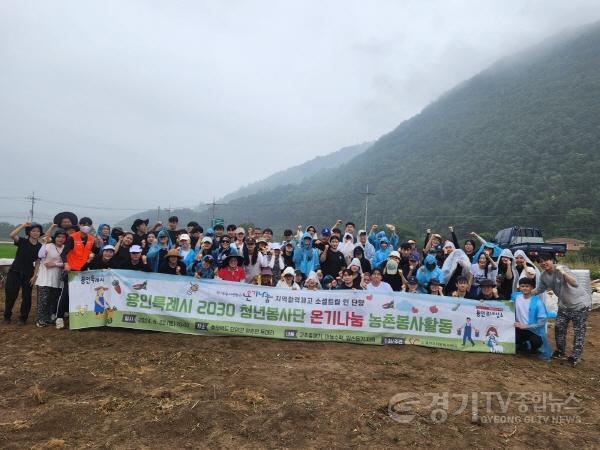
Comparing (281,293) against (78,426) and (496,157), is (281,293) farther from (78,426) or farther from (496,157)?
(496,157)

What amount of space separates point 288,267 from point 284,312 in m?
1.13

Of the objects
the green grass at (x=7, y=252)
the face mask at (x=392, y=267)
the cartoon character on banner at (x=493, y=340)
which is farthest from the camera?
the green grass at (x=7, y=252)

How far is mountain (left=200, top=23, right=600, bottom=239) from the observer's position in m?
45.9

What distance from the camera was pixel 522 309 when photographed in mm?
6695

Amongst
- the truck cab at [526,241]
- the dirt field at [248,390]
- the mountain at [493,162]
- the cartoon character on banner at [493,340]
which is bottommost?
the dirt field at [248,390]

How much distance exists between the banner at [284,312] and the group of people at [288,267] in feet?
1.15

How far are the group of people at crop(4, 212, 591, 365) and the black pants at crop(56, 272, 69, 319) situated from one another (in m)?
0.02

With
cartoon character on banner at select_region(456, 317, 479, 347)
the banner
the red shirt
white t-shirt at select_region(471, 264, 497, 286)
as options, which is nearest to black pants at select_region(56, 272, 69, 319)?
the banner

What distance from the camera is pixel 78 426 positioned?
378 centimetres

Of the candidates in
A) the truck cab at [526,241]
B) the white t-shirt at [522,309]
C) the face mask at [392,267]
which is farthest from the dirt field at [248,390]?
the truck cab at [526,241]

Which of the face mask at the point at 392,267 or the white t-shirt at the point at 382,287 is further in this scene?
the face mask at the point at 392,267

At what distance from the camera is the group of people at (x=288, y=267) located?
21.7ft

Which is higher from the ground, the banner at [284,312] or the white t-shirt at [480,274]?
the white t-shirt at [480,274]

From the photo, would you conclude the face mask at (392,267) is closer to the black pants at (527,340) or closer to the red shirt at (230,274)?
the black pants at (527,340)
